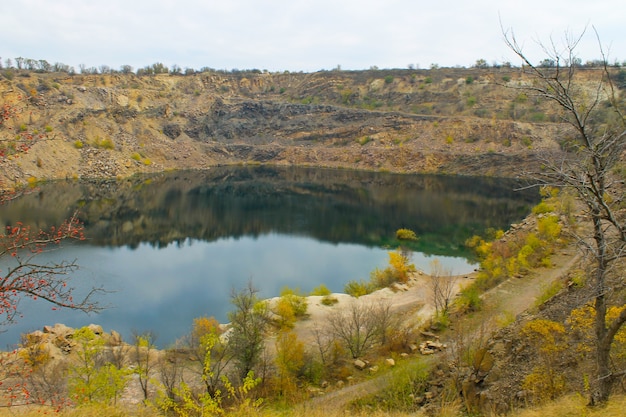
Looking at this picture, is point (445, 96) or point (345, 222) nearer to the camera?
point (345, 222)

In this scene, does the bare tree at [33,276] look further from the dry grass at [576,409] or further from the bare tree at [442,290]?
the bare tree at [442,290]

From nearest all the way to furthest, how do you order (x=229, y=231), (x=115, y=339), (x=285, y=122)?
(x=115, y=339) → (x=229, y=231) → (x=285, y=122)

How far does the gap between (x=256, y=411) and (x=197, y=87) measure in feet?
282

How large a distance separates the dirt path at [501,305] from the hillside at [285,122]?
4156 centimetres

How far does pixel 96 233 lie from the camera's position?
33.3 meters

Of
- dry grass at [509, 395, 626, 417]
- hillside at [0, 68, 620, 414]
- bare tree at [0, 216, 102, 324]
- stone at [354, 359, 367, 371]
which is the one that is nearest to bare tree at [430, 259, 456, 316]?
stone at [354, 359, 367, 371]

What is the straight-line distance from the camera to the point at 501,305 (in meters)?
17.8

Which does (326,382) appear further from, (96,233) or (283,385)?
(96,233)

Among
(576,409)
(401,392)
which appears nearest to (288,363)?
(401,392)

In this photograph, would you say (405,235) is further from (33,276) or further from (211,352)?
(33,276)

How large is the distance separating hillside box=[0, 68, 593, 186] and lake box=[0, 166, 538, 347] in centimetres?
633

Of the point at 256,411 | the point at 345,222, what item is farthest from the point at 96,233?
the point at 256,411

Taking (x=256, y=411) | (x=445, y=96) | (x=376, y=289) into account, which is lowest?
(x=376, y=289)

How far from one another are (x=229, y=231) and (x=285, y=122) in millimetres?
48847
